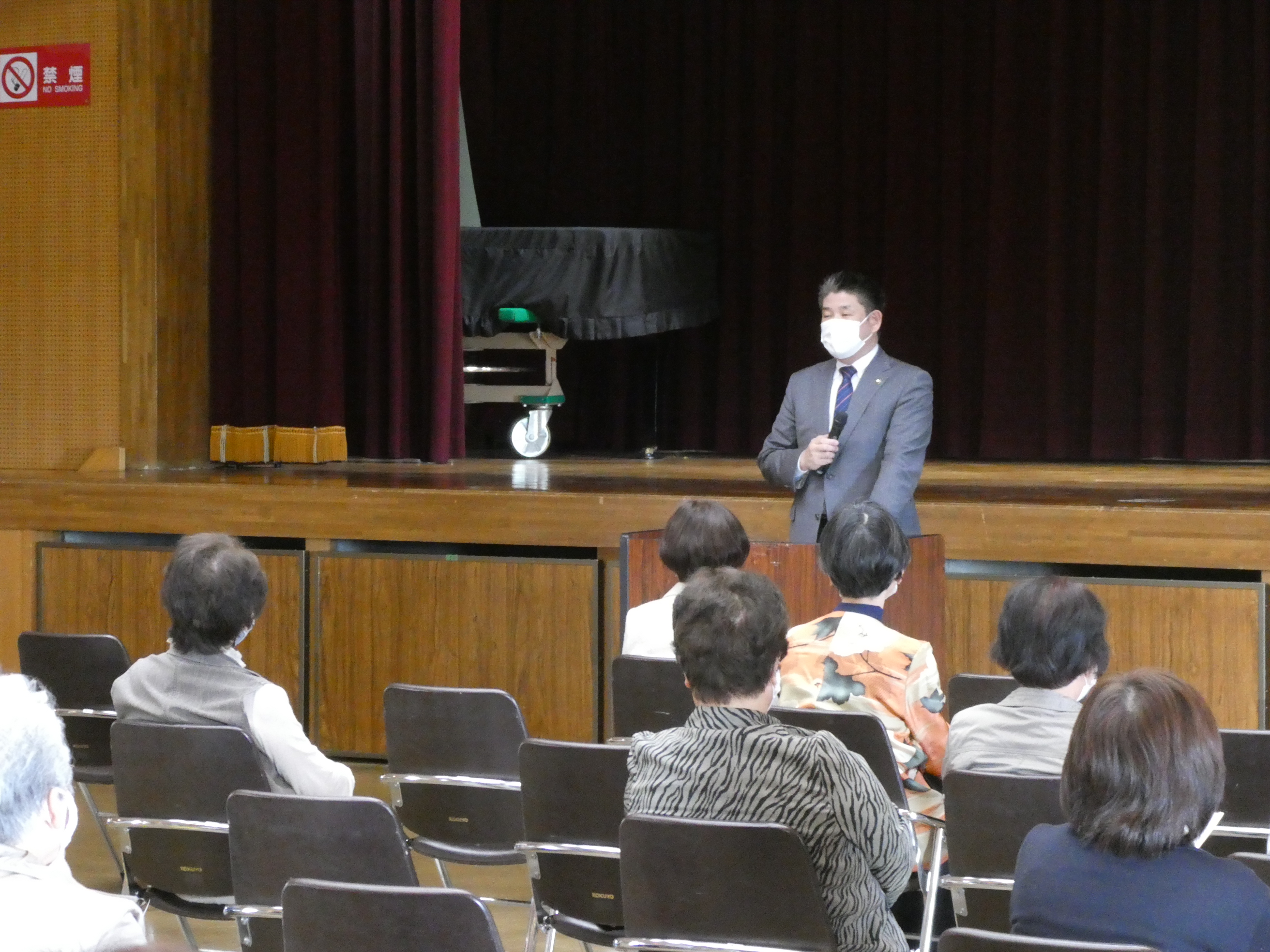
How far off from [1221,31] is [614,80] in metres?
3.47

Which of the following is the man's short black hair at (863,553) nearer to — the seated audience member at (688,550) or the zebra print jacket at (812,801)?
the seated audience member at (688,550)

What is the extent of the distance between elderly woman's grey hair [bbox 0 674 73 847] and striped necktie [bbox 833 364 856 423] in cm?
289

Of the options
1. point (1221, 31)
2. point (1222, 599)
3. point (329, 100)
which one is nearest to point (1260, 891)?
point (1222, 599)

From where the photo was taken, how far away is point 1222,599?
420 cm

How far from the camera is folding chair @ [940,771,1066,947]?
7.15ft

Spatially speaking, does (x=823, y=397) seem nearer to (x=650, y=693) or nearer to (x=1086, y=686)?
(x=650, y=693)

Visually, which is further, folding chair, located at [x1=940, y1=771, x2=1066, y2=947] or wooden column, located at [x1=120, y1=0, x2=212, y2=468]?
wooden column, located at [x1=120, y1=0, x2=212, y2=468]

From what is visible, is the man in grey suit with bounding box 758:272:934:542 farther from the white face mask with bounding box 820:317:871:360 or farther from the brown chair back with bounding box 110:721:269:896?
the brown chair back with bounding box 110:721:269:896

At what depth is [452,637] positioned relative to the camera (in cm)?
488

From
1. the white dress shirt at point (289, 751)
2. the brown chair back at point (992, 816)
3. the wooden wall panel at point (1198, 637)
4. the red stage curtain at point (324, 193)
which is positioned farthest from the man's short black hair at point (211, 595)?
the red stage curtain at point (324, 193)

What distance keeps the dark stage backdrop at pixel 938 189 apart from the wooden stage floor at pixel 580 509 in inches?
95.2

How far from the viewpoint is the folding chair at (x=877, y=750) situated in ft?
8.08

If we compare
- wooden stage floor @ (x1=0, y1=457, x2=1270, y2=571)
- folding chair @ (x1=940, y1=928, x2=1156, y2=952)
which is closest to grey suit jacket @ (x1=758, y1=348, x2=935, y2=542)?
wooden stage floor @ (x1=0, y1=457, x2=1270, y2=571)

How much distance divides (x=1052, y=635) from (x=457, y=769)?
1263 mm
